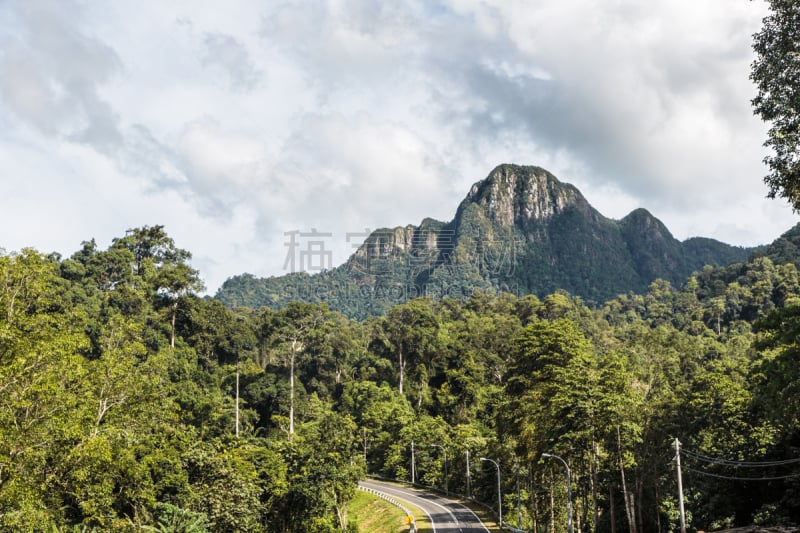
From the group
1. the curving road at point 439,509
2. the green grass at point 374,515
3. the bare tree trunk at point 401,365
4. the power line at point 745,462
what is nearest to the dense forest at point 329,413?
the power line at point 745,462

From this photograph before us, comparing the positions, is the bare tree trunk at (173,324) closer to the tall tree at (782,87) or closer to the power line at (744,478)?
the power line at (744,478)

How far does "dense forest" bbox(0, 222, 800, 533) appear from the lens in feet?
83.4

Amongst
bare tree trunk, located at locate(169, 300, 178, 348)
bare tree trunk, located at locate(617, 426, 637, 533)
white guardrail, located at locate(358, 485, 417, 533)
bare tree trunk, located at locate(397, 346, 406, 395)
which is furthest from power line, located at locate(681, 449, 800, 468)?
bare tree trunk, located at locate(397, 346, 406, 395)

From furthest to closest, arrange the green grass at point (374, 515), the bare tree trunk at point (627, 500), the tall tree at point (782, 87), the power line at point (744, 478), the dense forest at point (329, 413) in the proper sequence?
the green grass at point (374, 515), the bare tree trunk at point (627, 500), the power line at point (744, 478), the dense forest at point (329, 413), the tall tree at point (782, 87)

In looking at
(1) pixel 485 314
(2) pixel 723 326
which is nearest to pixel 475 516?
(1) pixel 485 314

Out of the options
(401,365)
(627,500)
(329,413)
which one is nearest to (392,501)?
(329,413)

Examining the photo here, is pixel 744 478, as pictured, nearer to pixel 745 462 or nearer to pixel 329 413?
pixel 745 462

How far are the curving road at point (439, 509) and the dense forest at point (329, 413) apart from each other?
3579 millimetres

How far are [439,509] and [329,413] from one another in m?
14.6

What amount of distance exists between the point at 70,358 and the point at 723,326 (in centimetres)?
12936

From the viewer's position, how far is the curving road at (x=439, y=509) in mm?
48688

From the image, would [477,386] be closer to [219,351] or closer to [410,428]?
[410,428]

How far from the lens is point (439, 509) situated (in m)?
57.1

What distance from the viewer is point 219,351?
9094cm
